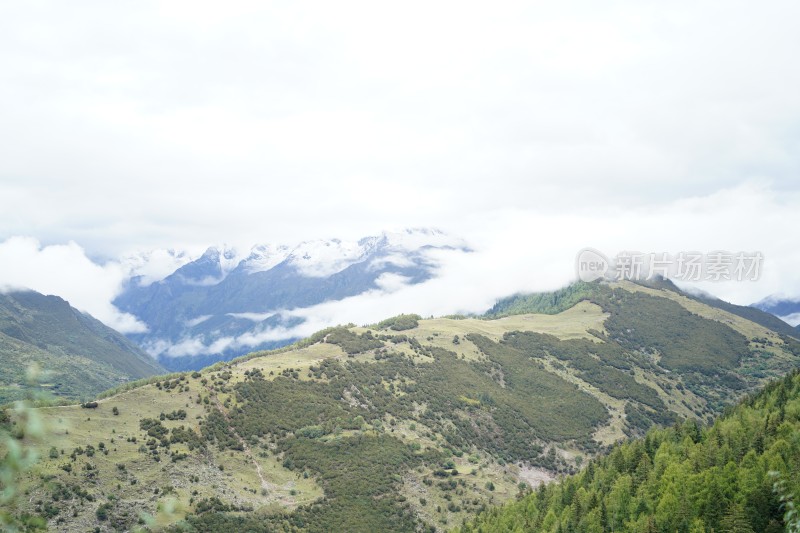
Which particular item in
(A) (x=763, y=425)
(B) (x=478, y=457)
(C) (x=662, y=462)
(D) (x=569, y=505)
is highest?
(A) (x=763, y=425)

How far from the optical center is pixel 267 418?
4914 inches

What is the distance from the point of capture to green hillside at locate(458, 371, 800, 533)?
181 feet

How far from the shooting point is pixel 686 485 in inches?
2463

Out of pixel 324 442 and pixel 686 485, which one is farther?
pixel 324 442

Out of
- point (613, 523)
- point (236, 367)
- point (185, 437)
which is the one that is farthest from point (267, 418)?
point (613, 523)

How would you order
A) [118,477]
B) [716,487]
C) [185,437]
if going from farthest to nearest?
[185,437] < [118,477] < [716,487]

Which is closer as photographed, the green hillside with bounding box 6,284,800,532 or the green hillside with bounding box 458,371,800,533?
the green hillside with bounding box 458,371,800,533

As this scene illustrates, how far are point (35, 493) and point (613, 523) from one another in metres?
81.0

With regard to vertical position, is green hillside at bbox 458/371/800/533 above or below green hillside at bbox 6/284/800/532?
above

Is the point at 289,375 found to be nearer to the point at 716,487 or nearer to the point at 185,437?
the point at 185,437

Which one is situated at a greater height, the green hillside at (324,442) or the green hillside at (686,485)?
the green hillside at (686,485)

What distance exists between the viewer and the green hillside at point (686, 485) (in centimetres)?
5509

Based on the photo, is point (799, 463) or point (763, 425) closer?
point (799, 463)

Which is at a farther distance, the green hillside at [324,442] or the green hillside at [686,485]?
the green hillside at [324,442]
